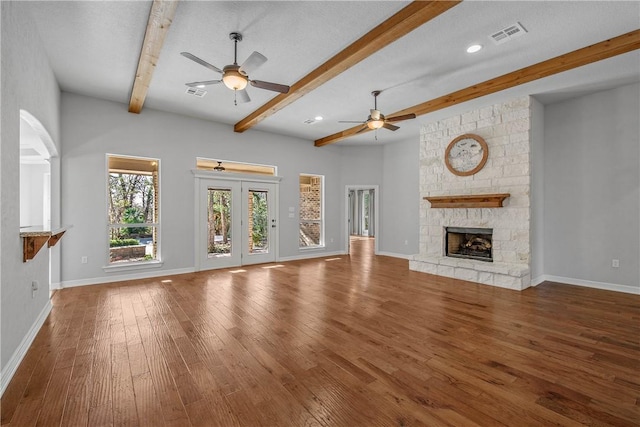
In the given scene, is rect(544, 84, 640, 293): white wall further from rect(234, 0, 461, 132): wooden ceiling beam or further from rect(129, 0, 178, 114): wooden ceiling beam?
rect(129, 0, 178, 114): wooden ceiling beam

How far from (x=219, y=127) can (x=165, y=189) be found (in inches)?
69.7

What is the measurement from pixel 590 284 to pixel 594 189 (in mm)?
1560

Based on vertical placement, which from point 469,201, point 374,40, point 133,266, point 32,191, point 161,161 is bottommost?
point 133,266

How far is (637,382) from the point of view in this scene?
2107mm

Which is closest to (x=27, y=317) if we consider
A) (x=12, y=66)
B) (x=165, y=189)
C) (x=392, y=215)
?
(x=12, y=66)

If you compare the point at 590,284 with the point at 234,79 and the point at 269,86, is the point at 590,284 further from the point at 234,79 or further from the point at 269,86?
the point at 234,79

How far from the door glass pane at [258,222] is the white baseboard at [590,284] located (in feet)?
18.1

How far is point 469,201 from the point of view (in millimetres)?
5234

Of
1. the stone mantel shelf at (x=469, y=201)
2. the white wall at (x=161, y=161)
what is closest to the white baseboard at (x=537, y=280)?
the stone mantel shelf at (x=469, y=201)

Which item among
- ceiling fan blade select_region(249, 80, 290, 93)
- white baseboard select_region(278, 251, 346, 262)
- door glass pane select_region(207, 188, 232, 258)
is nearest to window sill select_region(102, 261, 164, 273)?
door glass pane select_region(207, 188, 232, 258)

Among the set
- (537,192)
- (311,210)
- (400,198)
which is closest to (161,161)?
(311,210)

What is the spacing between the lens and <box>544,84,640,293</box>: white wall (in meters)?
4.39

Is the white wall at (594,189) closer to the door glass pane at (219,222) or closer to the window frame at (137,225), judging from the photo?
the door glass pane at (219,222)

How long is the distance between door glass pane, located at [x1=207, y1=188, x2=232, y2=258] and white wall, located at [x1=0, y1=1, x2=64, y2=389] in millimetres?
3176
